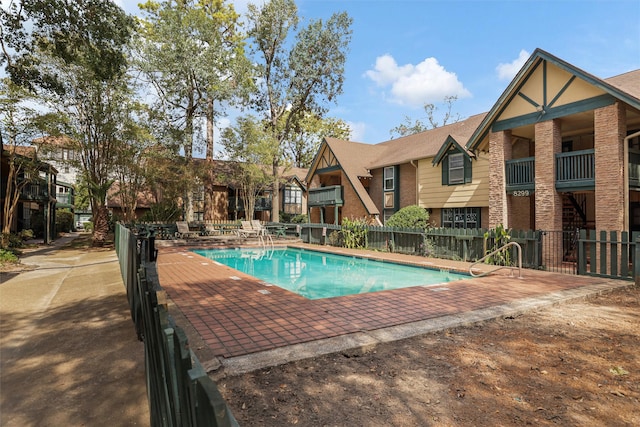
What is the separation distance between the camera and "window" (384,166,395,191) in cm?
2303

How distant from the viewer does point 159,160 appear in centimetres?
2536

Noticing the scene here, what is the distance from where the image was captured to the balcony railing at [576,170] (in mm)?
12055

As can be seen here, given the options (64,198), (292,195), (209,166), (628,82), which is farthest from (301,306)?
(64,198)

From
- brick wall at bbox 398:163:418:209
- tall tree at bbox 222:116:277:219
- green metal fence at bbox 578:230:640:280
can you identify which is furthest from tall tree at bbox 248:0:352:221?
green metal fence at bbox 578:230:640:280

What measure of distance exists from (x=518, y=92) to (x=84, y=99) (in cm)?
2105

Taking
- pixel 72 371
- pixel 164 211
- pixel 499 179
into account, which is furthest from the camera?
pixel 164 211

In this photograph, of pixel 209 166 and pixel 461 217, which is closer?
pixel 461 217

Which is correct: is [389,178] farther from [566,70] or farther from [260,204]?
[260,204]

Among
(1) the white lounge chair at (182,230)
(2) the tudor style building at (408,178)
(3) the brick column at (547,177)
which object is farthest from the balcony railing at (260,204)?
(3) the brick column at (547,177)

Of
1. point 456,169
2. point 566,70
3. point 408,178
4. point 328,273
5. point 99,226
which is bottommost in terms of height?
point 328,273

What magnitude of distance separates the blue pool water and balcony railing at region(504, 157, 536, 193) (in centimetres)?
578

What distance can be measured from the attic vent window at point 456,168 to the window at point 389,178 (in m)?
4.51

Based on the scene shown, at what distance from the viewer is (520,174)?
14.4 metres

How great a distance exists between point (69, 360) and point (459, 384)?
462 centimetres
